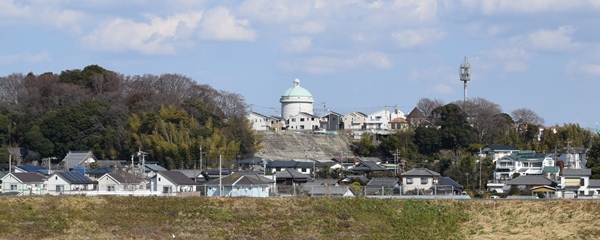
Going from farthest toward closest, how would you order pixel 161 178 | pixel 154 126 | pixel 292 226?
pixel 154 126, pixel 161 178, pixel 292 226

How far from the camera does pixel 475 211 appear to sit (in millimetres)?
20172

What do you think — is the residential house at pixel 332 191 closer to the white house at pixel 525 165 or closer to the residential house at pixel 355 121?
the white house at pixel 525 165

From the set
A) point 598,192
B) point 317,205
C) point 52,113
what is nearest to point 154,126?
point 52,113

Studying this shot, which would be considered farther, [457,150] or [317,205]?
[457,150]

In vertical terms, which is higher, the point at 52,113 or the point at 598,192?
the point at 52,113

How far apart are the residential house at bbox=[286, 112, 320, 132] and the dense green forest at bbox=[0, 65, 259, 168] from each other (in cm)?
1268

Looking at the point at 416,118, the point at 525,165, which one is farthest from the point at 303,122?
the point at 525,165

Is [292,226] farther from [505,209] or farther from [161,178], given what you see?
[161,178]

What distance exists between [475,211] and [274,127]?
41449mm

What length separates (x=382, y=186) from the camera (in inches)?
1286

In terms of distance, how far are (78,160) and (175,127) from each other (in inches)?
170

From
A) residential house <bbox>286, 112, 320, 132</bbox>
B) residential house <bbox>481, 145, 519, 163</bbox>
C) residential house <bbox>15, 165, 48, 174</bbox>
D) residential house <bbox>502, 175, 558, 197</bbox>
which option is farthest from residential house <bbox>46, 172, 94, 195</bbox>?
residential house <bbox>286, 112, 320, 132</bbox>

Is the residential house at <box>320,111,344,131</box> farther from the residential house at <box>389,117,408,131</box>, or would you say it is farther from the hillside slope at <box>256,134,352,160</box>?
the hillside slope at <box>256,134,352,160</box>

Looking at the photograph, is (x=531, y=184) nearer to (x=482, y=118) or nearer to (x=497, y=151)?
(x=497, y=151)
